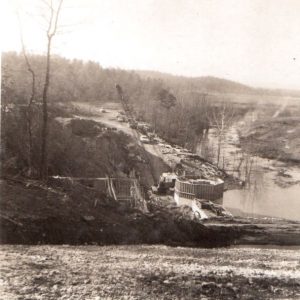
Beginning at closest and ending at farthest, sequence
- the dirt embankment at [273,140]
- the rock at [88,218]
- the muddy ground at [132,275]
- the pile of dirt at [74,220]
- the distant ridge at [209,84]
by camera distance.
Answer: the muddy ground at [132,275] → the pile of dirt at [74,220] → the rock at [88,218] → the distant ridge at [209,84] → the dirt embankment at [273,140]

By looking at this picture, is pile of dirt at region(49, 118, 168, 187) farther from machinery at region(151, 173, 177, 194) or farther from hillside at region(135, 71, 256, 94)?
hillside at region(135, 71, 256, 94)

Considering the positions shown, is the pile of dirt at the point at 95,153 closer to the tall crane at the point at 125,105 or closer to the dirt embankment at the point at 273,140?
the tall crane at the point at 125,105

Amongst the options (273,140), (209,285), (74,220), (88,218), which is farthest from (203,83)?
(209,285)

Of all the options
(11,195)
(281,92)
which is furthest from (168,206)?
(11,195)

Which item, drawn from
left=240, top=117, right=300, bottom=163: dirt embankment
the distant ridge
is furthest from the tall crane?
left=240, top=117, right=300, bottom=163: dirt embankment

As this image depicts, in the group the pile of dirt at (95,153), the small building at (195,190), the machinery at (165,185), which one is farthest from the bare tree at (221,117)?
the machinery at (165,185)

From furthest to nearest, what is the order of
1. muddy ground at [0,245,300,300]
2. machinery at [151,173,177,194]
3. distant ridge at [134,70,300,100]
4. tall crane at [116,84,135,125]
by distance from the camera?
machinery at [151,173,177,194] → tall crane at [116,84,135,125] → distant ridge at [134,70,300,100] → muddy ground at [0,245,300,300]

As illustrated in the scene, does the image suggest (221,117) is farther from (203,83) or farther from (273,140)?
(273,140)
